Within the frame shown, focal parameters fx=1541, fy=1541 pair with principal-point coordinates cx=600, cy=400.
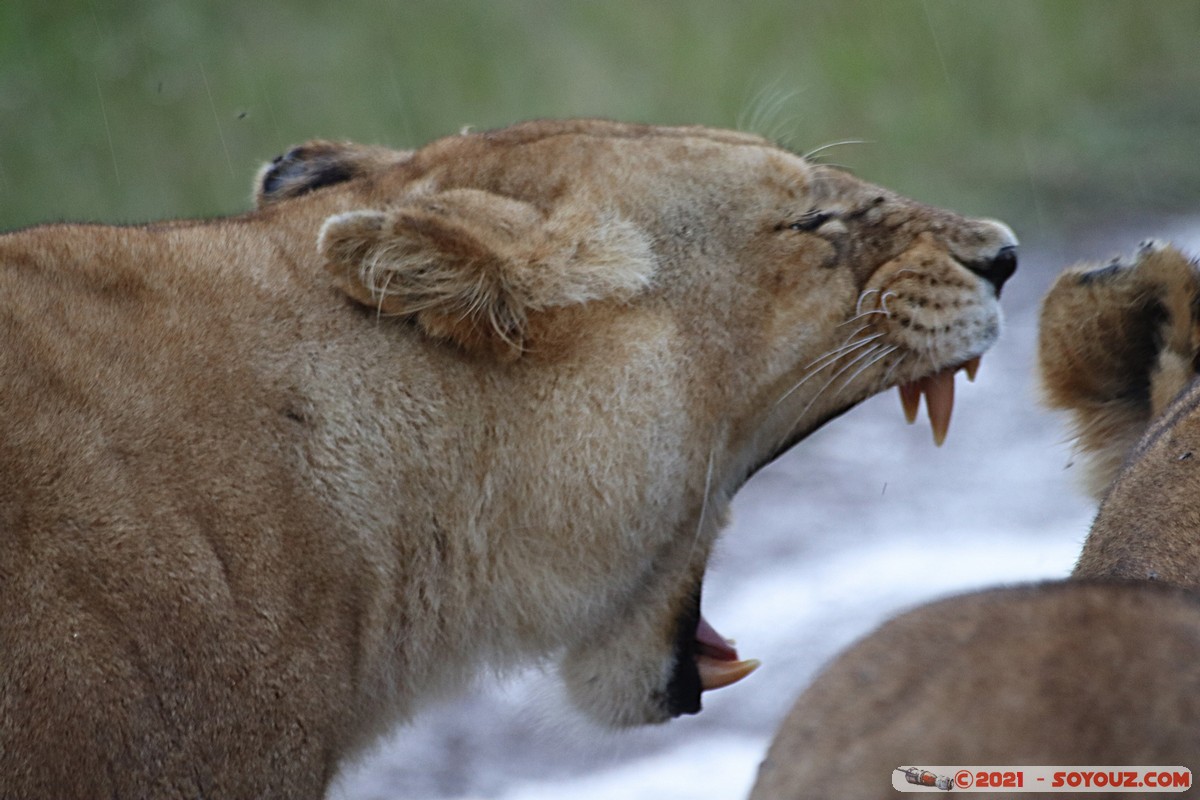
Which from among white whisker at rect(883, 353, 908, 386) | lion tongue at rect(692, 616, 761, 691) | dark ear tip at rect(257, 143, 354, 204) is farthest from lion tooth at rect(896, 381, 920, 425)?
dark ear tip at rect(257, 143, 354, 204)

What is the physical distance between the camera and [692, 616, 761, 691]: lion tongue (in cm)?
297

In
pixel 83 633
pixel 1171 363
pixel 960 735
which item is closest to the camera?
pixel 960 735

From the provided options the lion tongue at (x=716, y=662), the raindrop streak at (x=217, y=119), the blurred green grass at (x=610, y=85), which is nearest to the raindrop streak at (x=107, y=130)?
the blurred green grass at (x=610, y=85)

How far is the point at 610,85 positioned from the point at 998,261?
536cm

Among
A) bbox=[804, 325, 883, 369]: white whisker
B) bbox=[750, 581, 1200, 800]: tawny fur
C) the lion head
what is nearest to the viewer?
bbox=[750, 581, 1200, 800]: tawny fur

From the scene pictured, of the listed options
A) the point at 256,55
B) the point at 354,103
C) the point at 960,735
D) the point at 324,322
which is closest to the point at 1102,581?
the point at 960,735

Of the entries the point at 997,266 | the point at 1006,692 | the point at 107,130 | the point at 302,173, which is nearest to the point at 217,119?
the point at 107,130

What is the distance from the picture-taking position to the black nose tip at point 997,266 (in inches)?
115

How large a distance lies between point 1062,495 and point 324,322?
370 centimetres

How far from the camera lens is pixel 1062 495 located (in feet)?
18.2

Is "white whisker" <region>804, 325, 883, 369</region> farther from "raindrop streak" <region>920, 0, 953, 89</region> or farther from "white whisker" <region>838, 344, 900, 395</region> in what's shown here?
"raindrop streak" <region>920, 0, 953, 89</region>

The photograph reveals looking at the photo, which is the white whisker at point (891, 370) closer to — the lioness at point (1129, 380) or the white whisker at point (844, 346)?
the white whisker at point (844, 346)

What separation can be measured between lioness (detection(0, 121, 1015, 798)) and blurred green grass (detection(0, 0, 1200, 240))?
15.6 feet

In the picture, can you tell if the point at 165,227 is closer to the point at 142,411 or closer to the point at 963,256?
Answer: the point at 142,411
